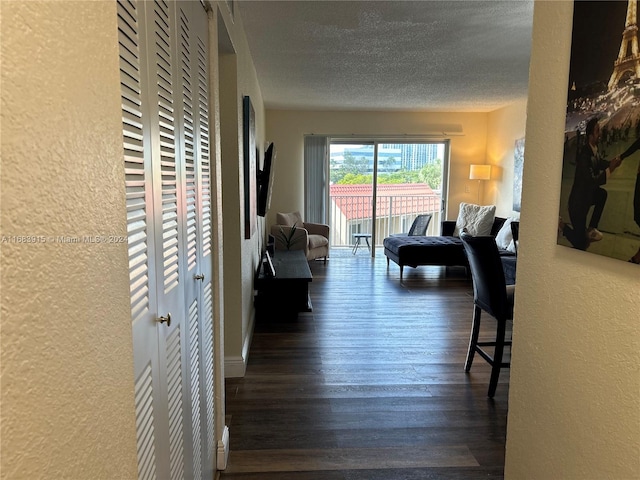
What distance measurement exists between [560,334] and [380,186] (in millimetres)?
6559

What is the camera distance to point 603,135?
3.29 feet

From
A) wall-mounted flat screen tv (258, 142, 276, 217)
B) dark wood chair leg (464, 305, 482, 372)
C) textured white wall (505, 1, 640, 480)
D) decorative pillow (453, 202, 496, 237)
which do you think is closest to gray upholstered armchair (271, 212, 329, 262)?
wall-mounted flat screen tv (258, 142, 276, 217)

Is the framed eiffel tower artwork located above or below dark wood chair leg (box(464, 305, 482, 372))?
above

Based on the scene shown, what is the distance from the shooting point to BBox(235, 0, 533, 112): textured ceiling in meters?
2.87

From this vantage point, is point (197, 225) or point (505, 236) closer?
point (197, 225)

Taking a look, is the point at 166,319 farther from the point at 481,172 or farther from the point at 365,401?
the point at 481,172

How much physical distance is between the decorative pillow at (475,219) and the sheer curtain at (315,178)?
7.33 ft

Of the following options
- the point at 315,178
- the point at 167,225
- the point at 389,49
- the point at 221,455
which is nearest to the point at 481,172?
the point at 315,178

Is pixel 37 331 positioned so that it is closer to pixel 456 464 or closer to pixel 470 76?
pixel 456 464

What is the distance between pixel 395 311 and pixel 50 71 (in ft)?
13.6

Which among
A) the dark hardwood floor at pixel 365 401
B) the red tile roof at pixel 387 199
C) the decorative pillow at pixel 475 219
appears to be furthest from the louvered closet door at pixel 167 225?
the red tile roof at pixel 387 199

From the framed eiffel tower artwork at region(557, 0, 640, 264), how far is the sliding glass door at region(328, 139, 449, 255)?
6288mm

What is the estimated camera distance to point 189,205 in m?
1.43

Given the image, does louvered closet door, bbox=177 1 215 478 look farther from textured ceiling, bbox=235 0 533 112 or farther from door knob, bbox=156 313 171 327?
textured ceiling, bbox=235 0 533 112
